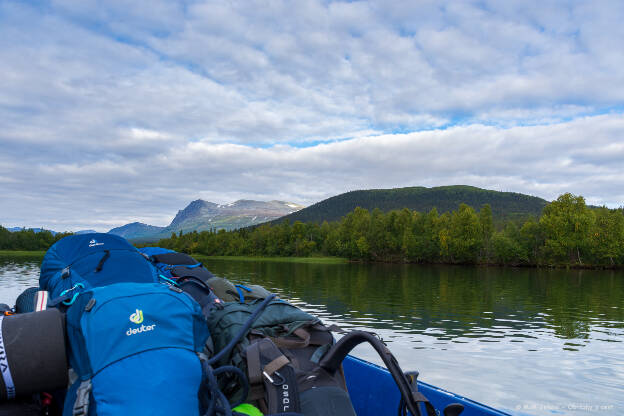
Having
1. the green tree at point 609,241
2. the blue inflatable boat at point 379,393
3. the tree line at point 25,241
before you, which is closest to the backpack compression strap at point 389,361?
the blue inflatable boat at point 379,393

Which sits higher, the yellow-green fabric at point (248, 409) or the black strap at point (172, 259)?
the black strap at point (172, 259)

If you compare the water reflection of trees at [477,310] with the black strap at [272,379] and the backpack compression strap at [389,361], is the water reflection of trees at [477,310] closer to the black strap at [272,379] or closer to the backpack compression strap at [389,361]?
the backpack compression strap at [389,361]

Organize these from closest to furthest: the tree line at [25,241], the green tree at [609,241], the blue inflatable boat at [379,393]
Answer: the blue inflatable boat at [379,393] → the green tree at [609,241] → the tree line at [25,241]

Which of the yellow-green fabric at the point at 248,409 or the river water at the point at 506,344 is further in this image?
the river water at the point at 506,344

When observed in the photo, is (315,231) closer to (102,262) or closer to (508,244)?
(508,244)

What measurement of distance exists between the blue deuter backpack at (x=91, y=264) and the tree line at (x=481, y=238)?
2985 inches

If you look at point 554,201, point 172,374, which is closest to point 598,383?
point 172,374

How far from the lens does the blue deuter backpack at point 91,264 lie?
3289mm

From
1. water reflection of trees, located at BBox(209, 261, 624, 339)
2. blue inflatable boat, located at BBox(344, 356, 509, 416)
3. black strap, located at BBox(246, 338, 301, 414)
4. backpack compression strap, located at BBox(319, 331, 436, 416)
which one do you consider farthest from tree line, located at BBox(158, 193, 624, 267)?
black strap, located at BBox(246, 338, 301, 414)

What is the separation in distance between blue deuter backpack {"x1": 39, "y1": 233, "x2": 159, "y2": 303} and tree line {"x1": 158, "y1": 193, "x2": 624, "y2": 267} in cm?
7583

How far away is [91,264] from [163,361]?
158 centimetres

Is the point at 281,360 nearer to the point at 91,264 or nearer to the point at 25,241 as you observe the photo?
the point at 91,264

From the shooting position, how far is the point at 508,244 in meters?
74.9

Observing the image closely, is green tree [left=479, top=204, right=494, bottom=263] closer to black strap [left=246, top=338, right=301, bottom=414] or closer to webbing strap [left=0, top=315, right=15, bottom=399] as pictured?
black strap [left=246, top=338, right=301, bottom=414]
